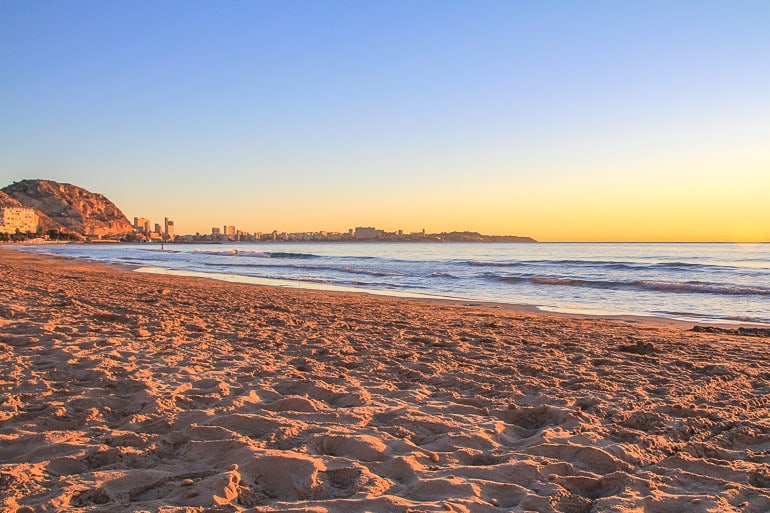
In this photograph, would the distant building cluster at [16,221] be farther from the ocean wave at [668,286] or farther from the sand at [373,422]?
the sand at [373,422]

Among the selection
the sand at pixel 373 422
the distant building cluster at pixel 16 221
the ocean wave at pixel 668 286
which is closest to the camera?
the sand at pixel 373 422

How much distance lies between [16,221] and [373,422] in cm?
16510

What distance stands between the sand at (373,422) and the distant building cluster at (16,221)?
496 feet

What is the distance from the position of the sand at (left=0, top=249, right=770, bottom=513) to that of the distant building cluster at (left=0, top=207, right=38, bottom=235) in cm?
15116

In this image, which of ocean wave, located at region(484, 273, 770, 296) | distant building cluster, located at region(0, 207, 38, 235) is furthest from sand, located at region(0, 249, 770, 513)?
distant building cluster, located at region(0, 207, 38, 235)

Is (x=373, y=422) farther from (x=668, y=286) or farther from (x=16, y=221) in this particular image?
Result: (x=16, y=221)

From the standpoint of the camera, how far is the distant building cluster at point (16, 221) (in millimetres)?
133875

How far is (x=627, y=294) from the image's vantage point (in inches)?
640

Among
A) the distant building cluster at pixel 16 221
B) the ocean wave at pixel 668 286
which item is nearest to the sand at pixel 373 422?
the ocean wave at pixel 668 286

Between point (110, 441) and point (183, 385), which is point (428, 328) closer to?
point (183, 385)

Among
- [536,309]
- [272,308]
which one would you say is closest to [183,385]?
[272,308]

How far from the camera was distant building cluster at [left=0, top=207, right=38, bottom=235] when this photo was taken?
133875 millimetres

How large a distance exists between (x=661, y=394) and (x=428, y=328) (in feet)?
13.1

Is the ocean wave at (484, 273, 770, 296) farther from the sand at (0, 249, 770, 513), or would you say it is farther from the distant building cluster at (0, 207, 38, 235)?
the distant building cluster at (0, 207, 38, 235)
